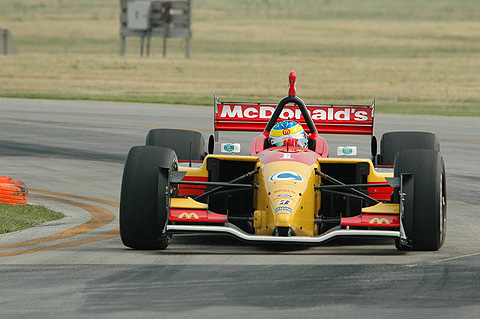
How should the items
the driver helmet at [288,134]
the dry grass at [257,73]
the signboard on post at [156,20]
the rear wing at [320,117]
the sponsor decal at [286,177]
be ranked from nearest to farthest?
the sponsor decal at [286,177] → the driver helmet at [288,134] → the rear wing at [320,117] → the dry grass at [257,73] → the signboard on post at [156,20]

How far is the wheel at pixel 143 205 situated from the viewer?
8.87 metres

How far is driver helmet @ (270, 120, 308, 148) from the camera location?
10.3m

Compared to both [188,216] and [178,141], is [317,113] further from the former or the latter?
[188,216]

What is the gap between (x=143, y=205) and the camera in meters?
8.86

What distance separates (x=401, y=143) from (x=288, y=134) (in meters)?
2.30

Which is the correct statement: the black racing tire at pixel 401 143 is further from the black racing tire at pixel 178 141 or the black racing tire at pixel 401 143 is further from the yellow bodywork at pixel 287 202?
the yellow bodywork at pixel 287 202

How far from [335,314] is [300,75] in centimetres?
3776

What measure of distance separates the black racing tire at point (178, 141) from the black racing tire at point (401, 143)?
2348 millimetres

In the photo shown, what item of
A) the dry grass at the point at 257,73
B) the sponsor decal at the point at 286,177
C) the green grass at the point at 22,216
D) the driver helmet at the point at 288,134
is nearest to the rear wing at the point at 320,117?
the driver helmet at the point at 288,134

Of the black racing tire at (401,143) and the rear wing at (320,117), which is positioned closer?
the black racing tire at (401,143)

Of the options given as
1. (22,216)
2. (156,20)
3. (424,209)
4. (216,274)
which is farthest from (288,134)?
(156,20)

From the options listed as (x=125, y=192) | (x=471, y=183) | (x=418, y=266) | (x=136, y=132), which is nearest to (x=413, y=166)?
(x=418, y=266)

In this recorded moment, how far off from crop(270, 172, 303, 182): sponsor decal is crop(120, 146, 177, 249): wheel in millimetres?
1023

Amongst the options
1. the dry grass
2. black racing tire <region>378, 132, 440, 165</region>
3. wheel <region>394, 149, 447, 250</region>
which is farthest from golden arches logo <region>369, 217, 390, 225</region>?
the dry grass
